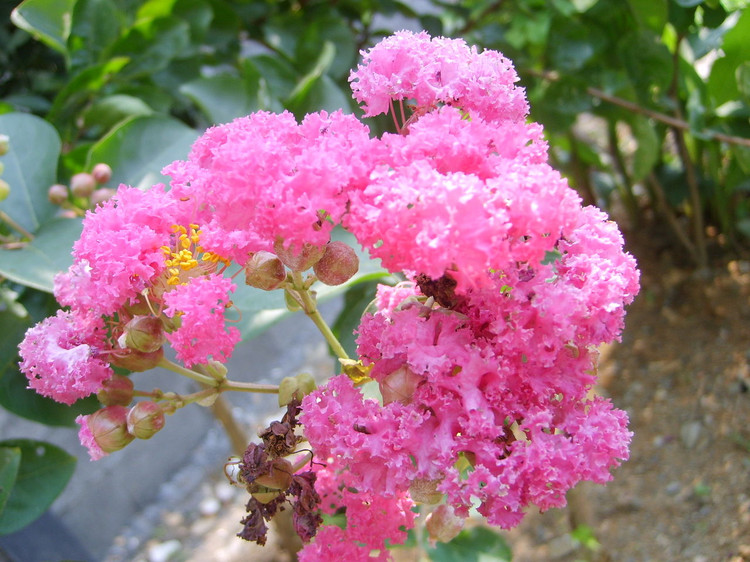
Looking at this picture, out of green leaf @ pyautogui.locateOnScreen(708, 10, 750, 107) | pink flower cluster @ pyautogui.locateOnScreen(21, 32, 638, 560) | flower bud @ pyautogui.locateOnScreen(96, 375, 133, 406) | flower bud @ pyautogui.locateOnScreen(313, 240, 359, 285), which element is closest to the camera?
pink flower cluster @ pyautogui.locateOnScreen(21, 32, 638, 560)

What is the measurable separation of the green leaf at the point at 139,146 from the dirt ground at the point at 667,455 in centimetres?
95

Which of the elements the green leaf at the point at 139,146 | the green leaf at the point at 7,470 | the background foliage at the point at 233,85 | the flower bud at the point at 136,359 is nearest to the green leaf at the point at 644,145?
the background foliage at the point at 233,85

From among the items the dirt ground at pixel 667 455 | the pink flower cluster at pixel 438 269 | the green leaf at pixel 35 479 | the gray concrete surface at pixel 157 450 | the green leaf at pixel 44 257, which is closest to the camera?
the pink flower cluster at pixel 438 269

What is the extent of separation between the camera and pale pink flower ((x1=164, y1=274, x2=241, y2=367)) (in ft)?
2.25

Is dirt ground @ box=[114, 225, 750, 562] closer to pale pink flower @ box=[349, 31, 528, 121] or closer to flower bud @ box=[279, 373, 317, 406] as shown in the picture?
flower bud @ box=[279, 373, 317, 406]

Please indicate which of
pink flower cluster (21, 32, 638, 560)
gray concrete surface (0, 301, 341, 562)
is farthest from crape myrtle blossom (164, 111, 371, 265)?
gray concrete surface (0, 301, 341, 562)

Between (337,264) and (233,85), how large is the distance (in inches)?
30.8

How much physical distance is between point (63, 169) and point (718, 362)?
1638 millimetres

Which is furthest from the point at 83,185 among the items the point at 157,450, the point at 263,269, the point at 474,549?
the point at 157,450

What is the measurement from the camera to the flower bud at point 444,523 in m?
0.76

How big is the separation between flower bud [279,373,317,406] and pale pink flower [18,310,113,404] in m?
0.19

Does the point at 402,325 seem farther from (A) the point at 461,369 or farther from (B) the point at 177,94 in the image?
(B) the point at 177,94

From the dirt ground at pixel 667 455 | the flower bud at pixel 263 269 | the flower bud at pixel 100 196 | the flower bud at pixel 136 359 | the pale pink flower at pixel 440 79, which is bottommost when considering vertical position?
the dirt ground at pixel 667 455

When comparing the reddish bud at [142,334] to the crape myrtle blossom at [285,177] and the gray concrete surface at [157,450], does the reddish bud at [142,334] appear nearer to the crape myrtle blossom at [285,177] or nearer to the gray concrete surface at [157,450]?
the crape myrtle blossom at [285,177]
